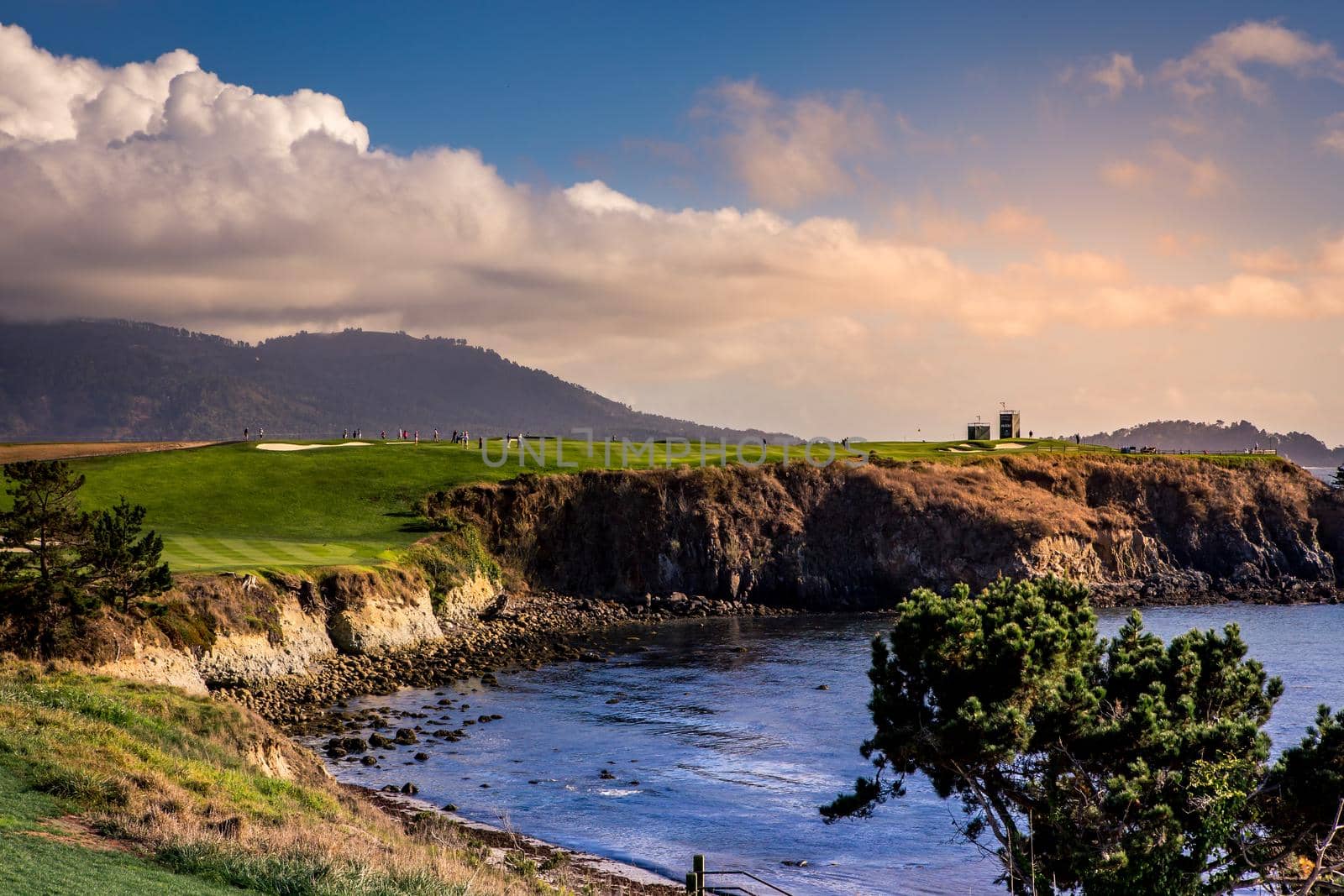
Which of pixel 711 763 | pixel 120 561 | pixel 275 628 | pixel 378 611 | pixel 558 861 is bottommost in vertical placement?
pixel 711 763

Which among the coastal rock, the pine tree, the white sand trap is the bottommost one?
the coastal rock

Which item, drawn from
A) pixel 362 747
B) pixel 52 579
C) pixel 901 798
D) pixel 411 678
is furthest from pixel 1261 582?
pixel 52 579

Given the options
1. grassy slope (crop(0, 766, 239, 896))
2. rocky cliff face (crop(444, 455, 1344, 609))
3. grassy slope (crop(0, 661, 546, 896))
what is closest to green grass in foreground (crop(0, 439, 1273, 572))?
rocky cliff face (crop(444, 455, 1344, 609))

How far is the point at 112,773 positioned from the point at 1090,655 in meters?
19.6

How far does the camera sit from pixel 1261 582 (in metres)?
87.7

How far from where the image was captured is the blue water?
29781 millimetres

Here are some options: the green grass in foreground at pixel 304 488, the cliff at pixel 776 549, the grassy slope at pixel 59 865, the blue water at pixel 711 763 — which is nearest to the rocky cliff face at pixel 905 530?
the cliff at pixel 776 549

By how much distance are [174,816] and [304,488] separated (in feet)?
193

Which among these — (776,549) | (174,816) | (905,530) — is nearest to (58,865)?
(174,816)

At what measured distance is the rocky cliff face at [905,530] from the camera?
249ft

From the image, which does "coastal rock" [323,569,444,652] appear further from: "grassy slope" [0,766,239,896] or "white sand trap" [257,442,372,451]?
"grassy slope" [0,766,239,896]

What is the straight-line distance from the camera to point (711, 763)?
126 ft

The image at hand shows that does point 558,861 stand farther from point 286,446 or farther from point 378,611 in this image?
point 286,446

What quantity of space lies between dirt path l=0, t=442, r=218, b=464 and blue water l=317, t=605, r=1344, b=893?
148 feet
